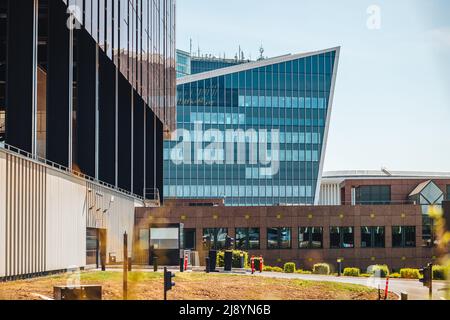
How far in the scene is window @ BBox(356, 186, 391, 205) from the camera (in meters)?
63.2

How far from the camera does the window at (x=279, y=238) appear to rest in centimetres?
5259

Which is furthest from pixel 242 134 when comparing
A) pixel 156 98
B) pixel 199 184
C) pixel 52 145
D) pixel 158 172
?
pixel 52 145

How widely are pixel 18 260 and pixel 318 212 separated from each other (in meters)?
32.0

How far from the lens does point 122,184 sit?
52.5 metres

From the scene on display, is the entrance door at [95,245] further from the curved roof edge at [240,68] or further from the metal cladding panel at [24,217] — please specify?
the curved roof edge at [240,68]

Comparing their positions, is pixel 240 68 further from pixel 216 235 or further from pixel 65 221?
pixel 65 221

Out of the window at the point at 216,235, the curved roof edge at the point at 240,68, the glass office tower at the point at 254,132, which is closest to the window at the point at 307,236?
the window at the point at 216,235

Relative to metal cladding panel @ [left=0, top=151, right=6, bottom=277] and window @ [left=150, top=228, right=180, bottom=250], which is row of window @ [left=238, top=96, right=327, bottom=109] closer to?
window @ [left=150, top=228, right=180, bottom=250]

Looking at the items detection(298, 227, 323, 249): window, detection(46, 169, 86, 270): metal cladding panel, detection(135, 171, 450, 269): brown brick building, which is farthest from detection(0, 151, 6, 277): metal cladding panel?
detection(298, 227, 323, 249): window

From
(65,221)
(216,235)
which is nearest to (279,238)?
(216,235)

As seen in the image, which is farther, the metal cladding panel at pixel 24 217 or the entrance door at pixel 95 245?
the entrance door at pixel 95 245

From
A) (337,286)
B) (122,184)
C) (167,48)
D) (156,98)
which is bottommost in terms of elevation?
(337,286)

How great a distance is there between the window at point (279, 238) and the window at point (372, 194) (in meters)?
13.0

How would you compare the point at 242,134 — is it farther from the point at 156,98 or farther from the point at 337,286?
the point at 337,286
